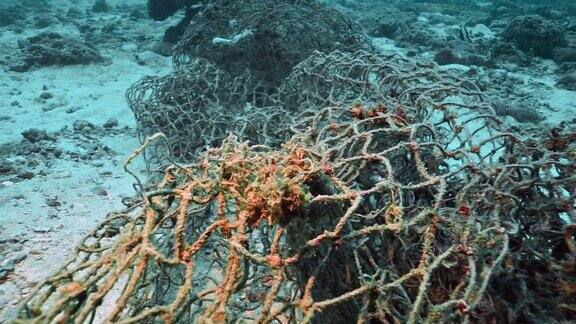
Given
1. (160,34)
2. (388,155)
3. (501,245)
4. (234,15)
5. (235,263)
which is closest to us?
(235,263)

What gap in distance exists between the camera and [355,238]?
1.72 metres

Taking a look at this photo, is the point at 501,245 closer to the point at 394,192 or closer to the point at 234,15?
the point at 394,192

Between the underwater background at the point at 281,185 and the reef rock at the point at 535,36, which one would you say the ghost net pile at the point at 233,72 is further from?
the reef rock at the point at 535,36

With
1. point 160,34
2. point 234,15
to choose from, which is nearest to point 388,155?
point 234,15

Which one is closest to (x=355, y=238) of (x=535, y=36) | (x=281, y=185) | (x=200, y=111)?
(x=281, y=185)

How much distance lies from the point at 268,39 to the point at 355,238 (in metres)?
4.39

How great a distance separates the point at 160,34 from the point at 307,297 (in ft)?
38.9

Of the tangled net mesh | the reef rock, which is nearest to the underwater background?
the tangled net mesh

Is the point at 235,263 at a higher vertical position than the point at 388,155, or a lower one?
higher

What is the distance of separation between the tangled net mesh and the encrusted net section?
3.40 meters

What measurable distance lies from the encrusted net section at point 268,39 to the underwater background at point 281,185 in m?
0.03

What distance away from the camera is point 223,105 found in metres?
4.84

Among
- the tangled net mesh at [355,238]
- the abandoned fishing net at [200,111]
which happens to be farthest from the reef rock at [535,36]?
Result: the tangled net mesh at [355,238]

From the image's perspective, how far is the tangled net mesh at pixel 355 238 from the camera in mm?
1326
